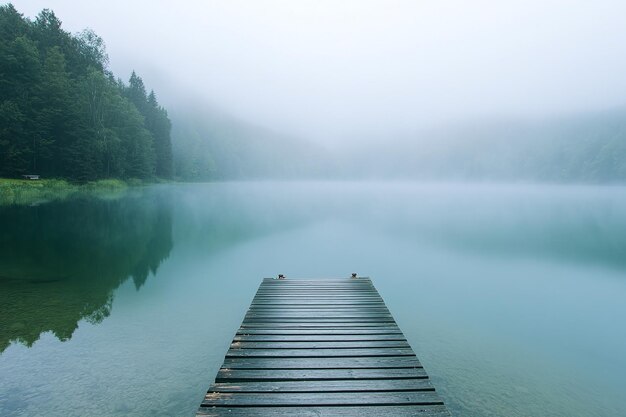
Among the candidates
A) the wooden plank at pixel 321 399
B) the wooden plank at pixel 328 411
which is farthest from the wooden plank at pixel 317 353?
the wooden plank at pixel 328 411

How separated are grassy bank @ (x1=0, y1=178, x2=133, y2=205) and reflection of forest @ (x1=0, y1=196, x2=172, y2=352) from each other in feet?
30.6

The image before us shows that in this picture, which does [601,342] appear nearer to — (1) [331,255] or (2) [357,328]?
(2) [357,328]

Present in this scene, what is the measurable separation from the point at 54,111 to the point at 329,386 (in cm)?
6436

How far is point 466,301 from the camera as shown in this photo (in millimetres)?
15664

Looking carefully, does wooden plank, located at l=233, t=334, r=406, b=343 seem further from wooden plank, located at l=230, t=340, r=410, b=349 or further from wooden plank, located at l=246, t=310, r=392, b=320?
wooden plank, located at l=246, t=310, r=392, b=320

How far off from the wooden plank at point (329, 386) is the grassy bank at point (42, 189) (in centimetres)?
4636

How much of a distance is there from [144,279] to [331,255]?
12292 mm

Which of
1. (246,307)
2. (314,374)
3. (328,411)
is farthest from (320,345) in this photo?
(246,307)

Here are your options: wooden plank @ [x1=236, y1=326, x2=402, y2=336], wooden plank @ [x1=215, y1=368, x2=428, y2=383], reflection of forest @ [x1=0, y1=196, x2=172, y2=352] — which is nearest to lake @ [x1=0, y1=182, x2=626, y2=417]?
reflection of forest @ [x1=0, y1=196, x2=172, y2=352]

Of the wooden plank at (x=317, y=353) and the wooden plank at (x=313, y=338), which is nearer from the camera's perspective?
the wooden plank at (x=317, y=353)

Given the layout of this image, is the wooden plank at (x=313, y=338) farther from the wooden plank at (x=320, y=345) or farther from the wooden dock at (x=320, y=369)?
the wooden plank at (x=320, y=345)

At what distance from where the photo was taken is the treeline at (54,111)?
49.9 m

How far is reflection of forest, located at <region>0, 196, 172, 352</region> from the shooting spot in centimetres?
1184

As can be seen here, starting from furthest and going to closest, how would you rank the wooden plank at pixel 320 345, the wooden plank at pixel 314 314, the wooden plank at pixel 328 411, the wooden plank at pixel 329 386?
the wooden plank at pixel 314 314 → the wooden plank at pixel 320 345 → the wooden plank at pixel 329 386 → the wooden plank at pixel 328 411
